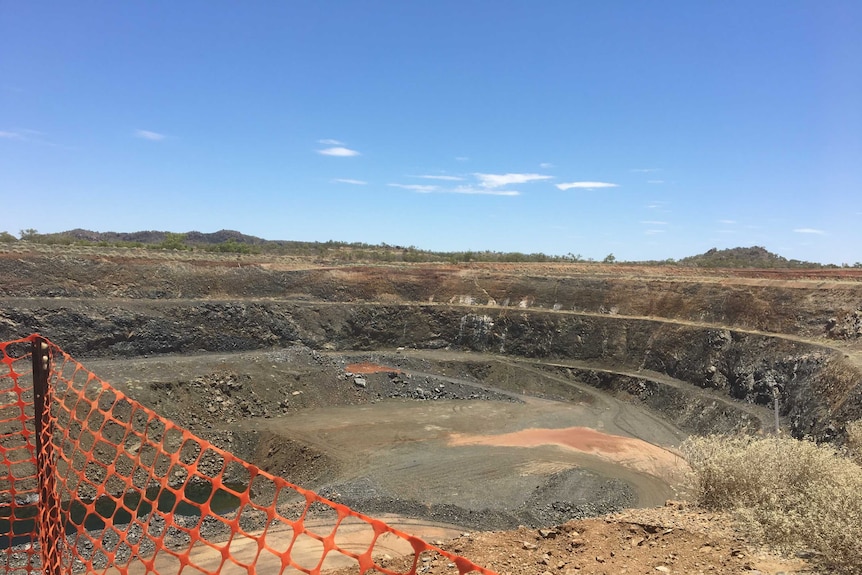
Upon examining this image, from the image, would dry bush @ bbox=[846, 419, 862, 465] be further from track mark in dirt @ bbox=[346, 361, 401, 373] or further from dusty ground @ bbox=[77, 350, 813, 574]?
track mark in dirt @ bbox=[346, 361, 401, 373]

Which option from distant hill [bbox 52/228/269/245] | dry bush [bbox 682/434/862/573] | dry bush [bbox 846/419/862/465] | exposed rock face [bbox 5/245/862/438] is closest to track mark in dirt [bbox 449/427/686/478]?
exposed rock face [bbox 5/245/862/438]

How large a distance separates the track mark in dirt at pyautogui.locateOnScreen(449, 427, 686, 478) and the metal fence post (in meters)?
18.2

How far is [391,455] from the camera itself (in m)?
22.1

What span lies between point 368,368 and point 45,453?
2707 cm

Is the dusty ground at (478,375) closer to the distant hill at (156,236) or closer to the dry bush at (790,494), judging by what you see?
the dry bush at (790,494)

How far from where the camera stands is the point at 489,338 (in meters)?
39.8

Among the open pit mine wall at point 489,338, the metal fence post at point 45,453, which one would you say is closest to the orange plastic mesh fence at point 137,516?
→ the metal fence post at point 45,453

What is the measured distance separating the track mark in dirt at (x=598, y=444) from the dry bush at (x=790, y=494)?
9.58m

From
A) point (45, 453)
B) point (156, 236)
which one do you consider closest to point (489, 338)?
point (45, 453)

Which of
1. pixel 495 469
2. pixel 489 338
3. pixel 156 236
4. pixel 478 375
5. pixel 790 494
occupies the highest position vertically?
pixel 156 236

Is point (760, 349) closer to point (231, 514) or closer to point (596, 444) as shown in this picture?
point (596, 444)

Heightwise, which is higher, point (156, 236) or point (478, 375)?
point (156, 236)

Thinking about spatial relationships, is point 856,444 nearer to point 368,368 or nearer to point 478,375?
point 478,375

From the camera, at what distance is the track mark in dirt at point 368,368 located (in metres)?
32.8
